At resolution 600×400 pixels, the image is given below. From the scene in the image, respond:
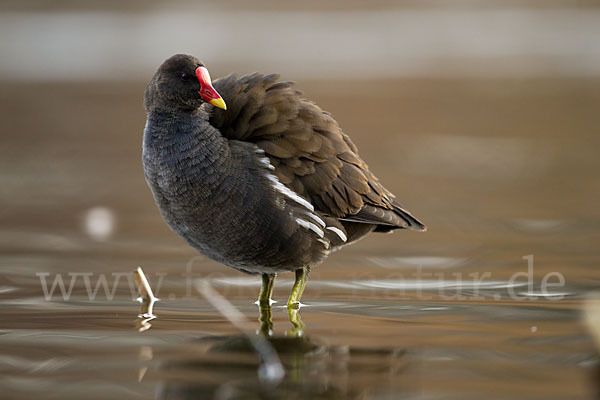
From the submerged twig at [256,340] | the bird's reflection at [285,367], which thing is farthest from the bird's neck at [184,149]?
the bird's reflection at [285,367]

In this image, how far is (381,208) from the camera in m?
5.52

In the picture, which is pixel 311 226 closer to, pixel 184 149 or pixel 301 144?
pixel 301 144

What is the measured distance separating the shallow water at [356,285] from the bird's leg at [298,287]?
8 centimetres

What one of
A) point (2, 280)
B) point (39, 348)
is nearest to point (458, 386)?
point (39, 348)

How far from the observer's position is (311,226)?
5145 mm

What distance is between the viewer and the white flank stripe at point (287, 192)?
4980 millimetres

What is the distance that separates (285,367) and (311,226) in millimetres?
1244

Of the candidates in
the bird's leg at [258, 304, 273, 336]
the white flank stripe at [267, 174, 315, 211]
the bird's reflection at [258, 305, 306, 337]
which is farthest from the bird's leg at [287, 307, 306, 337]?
the white flank stripe at [267, 174, 315, 211]

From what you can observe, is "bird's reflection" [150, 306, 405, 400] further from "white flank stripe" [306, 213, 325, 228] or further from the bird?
"white flank stripe" [306, 213, 325, 228]

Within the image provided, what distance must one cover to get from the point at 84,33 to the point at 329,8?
6577 millimetres

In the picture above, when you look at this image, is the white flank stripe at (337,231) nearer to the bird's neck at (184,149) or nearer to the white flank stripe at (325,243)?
the white flank stripe at (325,243)

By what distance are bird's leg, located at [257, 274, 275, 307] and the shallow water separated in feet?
0.25

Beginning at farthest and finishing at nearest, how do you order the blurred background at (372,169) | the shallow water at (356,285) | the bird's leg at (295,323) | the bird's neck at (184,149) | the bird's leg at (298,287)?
the bird's leg at (298,287) < the bird's neck at (184,149) < the bird's leg at (295,323) < the blurred background at (372,169) < the shallow water at (356,285)

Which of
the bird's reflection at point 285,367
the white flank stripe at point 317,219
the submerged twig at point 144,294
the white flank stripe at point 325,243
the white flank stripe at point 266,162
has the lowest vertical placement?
the bird's reflection at point 285,367
